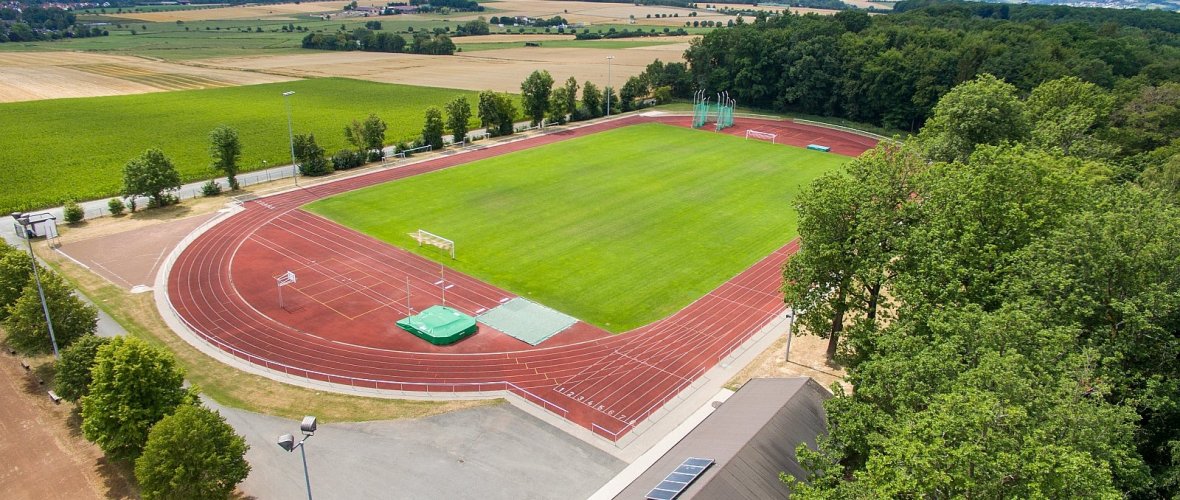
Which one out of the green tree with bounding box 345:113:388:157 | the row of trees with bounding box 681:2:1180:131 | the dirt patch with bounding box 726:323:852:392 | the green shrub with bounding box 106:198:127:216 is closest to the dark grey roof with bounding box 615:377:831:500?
the dirt patch with bounding box 726:323:852:392

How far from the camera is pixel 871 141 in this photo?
79.5 m

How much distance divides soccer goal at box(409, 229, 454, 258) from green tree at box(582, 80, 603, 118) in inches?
1826

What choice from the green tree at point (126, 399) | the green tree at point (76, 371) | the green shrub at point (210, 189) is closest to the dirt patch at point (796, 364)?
the green tree at point (126, 399)

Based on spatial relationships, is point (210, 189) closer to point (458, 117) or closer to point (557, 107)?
point (458, 117)

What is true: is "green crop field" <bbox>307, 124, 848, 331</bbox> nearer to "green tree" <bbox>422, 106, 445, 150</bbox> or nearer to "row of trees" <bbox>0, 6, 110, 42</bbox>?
"green tree" <bbox>422, 106, 445, 150</bbox>

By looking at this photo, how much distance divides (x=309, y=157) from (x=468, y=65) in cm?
7710

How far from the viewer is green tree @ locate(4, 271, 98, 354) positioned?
1123 inches

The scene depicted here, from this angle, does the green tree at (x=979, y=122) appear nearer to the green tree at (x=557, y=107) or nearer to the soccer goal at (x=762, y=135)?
the soccer goal at (x=762, y=135)

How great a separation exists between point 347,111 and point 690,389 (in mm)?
74767

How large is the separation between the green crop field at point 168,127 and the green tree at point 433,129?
721 cm

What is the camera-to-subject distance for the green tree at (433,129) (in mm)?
68938

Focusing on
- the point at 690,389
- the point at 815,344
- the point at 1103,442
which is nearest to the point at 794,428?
the point at 690,389

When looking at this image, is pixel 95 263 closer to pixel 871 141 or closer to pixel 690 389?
pixel 690 389

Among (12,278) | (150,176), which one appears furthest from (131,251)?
(12,278)
